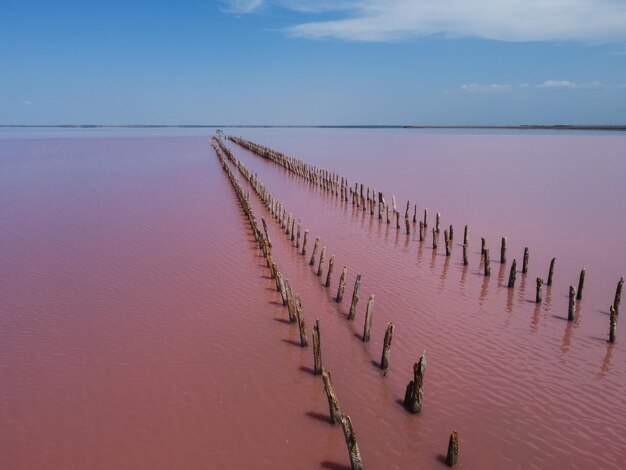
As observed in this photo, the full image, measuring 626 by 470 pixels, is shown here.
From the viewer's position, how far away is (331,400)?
6.38m

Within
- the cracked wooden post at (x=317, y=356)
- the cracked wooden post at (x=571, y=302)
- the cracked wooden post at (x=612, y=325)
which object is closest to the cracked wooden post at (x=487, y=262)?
the cracked wooden post at (x=571, y=302)

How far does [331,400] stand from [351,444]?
939 millimetres

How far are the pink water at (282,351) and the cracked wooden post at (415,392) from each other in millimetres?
197

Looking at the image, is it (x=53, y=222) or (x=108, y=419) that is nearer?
(x=108, y=419)

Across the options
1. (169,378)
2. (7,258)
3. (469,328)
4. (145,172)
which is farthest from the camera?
(145,172)

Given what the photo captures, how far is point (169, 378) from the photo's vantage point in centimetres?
775

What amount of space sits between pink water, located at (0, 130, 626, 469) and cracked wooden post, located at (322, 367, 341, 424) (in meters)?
0.16

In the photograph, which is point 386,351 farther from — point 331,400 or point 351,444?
point 351,444

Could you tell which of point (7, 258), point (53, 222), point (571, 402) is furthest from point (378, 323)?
point (53, 222)

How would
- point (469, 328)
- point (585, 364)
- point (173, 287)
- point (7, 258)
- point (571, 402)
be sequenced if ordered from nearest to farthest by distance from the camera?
point (571, 402) → point (585, 364) → point (469, 328) → point (173, 287) → point (7, 258)

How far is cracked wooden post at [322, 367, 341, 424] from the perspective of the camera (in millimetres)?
6223

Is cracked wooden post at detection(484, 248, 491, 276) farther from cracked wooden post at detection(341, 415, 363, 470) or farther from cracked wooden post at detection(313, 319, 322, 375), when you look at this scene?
cracked wooden post at detection(341, 415, 363, 470)

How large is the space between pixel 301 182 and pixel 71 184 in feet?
48.5

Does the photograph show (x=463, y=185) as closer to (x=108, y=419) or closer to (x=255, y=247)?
(x=255, y=247)
